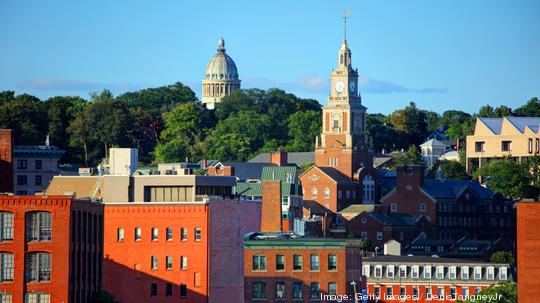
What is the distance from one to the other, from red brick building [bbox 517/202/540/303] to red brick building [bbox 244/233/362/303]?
31059 millimetres

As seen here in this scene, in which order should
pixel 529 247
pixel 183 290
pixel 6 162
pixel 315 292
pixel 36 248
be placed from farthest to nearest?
pixel 315 292 < pixel 183 290 < pixel 6 162 < pixel 36 248 < pixel 529 247

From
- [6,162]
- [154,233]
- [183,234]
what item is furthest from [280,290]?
[6,162]

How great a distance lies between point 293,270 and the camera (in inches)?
6137

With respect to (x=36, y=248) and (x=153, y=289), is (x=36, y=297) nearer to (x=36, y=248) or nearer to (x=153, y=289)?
(x=36, y=248)

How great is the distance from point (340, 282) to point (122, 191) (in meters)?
15.1

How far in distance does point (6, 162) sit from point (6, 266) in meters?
18.7

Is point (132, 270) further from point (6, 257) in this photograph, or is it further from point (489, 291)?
point (489, 291)

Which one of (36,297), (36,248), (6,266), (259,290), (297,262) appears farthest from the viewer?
(297,262)

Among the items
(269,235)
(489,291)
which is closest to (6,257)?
(269,235)

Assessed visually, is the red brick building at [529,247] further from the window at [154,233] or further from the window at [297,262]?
the window at [154,233]

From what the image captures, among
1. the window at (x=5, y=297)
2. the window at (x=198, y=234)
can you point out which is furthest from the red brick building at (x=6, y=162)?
the window at (x=5, y=297)

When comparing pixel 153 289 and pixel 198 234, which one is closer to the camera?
pixel 153 289

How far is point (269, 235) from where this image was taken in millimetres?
162125

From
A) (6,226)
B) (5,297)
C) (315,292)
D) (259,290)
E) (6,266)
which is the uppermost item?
(6,226)
